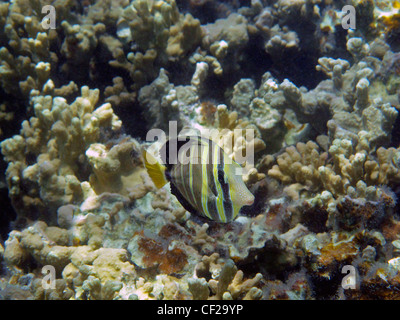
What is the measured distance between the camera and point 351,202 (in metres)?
2.46

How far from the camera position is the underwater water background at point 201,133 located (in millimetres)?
2418

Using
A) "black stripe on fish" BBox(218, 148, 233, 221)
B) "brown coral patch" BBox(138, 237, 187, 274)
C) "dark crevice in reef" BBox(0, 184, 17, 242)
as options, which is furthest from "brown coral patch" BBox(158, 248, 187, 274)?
"dark crevice in reef" BBox(0, 184, 17, 242)

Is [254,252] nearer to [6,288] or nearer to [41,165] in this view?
[6,288]

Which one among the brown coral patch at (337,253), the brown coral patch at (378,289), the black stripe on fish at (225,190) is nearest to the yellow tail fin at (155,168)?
the black stripe on fish at (225,190)

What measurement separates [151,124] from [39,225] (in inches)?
78.5

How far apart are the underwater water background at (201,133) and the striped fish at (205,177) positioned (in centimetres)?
2

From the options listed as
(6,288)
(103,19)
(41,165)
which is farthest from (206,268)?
(103,19)

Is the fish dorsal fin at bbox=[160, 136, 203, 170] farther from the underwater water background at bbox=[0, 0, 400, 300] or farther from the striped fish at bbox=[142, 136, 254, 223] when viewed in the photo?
the underwater water background at bbox=[0, 0, 400, 300]

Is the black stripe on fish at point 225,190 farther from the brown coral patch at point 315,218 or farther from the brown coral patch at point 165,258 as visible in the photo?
the brown coral patch at point 315,218

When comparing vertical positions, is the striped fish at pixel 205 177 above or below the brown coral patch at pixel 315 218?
above

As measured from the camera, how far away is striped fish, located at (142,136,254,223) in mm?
1822

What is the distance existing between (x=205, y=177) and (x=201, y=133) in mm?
2179

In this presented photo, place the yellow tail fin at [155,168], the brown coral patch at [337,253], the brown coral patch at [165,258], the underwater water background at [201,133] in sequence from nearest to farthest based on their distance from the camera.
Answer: the yellow tail fin at [155,168] < the brown coral patch at [337,253] < the underwater water background at [201,133] < the brown coral patch at [165,258]

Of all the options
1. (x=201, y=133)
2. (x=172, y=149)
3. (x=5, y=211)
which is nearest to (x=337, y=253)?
(x=172, y=149)
